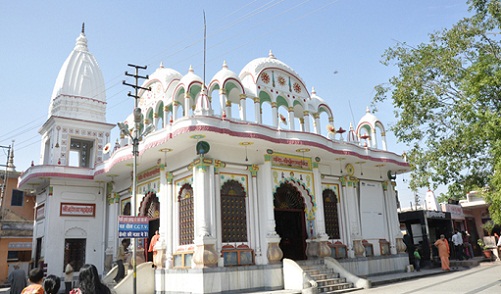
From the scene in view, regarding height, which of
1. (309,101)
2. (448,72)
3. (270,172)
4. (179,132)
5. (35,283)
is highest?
(309,101)

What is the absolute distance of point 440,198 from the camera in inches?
508

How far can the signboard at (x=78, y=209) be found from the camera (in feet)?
62.5

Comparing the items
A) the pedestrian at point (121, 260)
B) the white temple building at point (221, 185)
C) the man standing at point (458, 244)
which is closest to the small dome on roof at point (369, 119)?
the white temple building at point (221, 185)

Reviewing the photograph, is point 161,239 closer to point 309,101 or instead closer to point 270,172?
point 270,172

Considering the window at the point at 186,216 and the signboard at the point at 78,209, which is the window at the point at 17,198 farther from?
the window at the point at 186,216

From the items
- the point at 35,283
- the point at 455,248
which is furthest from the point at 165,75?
the point at 455,248

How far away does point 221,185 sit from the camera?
14.2m

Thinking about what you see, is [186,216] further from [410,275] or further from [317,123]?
[410,275]

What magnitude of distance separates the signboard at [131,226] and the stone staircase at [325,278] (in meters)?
5.90

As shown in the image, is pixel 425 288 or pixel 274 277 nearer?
pixel 425 288

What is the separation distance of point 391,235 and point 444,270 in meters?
2.49

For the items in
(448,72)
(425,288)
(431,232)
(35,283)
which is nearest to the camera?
(35,283)

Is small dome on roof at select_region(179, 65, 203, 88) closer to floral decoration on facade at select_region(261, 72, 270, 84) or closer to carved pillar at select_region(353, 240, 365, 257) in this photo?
floral decoration on facade at select_region(261, 72, 270, 84)

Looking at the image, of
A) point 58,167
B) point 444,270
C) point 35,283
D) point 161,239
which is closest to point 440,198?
point 444,270
